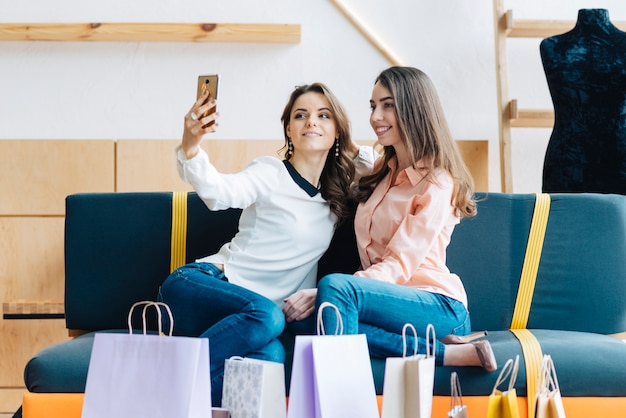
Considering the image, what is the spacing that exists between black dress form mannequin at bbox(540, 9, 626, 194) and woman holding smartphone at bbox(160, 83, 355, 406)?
96 cm

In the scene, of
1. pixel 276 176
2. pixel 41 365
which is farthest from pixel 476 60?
pixel 41 365

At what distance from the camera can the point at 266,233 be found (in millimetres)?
2199

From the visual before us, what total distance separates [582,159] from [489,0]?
0.98 m

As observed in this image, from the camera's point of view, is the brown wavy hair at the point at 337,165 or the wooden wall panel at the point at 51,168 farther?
the wooden wall panel at the point at 51,168

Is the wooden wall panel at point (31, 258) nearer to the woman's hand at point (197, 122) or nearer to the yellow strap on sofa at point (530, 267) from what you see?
the woman's hand at point (197, 122)

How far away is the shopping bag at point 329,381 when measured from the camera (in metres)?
1.65

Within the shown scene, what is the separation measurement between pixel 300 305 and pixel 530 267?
27.5 inches

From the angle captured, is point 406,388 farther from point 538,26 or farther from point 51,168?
point 538,26

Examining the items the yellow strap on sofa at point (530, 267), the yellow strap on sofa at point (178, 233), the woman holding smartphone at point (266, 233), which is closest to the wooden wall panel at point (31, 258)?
the yellow strap on sofa at point (178, 233)

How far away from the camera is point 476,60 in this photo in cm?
355

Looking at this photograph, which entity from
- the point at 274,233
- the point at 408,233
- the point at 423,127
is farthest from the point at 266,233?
the point at 423,127

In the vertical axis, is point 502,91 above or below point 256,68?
below

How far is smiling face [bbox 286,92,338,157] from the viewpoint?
2.25 m

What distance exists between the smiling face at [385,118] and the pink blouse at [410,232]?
0.32 feet
